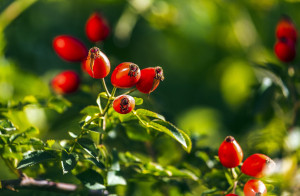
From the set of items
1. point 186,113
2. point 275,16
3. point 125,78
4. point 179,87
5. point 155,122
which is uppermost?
point 275,16

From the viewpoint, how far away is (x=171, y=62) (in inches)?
129

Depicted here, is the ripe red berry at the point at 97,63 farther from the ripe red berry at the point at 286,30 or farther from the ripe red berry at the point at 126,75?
the ripe red berry at the point at 286,30

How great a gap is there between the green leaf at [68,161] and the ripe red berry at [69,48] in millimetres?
914

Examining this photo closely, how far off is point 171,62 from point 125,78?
223 centimetres

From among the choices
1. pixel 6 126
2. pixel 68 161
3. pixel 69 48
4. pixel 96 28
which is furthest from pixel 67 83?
pixel 68 161

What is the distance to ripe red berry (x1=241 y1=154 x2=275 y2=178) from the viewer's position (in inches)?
43.5

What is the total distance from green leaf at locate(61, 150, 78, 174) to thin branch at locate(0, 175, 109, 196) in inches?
6.7

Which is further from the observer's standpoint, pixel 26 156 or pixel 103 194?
pixel 103 194

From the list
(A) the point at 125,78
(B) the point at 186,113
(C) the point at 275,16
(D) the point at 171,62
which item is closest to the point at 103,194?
(A) the point at 125,78

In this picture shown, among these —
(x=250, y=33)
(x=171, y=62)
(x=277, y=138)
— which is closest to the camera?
(x=277, y=138)

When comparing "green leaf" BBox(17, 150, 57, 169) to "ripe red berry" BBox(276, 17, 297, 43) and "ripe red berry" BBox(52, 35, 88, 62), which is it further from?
"ripe red berry" BBox(276, 17, 297, 43)

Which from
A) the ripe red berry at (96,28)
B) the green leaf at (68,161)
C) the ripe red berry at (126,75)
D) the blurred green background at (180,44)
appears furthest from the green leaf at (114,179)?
the blurred green background at (180,44)

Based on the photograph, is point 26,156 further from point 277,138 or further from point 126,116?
point 277,138

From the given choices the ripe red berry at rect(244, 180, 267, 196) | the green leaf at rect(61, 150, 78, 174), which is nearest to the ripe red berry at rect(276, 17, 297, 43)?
the ripe red berry at rect(244, 180, 267, 196)
